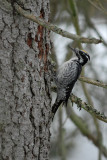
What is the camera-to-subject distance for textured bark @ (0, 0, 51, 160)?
6.14 feet

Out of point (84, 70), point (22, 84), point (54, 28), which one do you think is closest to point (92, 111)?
point (22, 84)

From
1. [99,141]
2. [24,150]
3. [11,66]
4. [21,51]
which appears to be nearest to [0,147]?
[24,150]

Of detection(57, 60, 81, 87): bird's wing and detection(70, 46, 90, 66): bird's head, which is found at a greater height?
detection(70, 46, 90, 66): bird's head

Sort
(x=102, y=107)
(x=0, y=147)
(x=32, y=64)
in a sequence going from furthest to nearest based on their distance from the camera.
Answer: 1. (x=102, y=107)
2. (x=32, y=64)
3. (x=0, y=147)

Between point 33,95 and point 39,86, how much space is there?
0.09 metres

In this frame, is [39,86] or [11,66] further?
[39,86]

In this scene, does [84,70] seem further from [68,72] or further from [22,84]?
[22,84]

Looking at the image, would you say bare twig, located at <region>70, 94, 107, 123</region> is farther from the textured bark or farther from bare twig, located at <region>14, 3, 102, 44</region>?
bare twig, located at <region>14, 3, 102, 44</region>

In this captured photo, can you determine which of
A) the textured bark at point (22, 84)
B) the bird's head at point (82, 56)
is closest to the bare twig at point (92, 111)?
the textured bark at point (22, 84)

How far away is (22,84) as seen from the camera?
1943 mm

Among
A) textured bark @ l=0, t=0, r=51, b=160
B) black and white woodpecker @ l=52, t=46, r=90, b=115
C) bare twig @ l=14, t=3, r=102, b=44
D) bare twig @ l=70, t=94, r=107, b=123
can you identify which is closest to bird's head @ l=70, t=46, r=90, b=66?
black and white woodpecker @ l=52, t=46, r=90, b=115

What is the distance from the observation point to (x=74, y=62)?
3174mm

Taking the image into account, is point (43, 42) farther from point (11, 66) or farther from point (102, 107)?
point (102, 107)

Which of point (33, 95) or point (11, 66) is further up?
point (11, 66)
